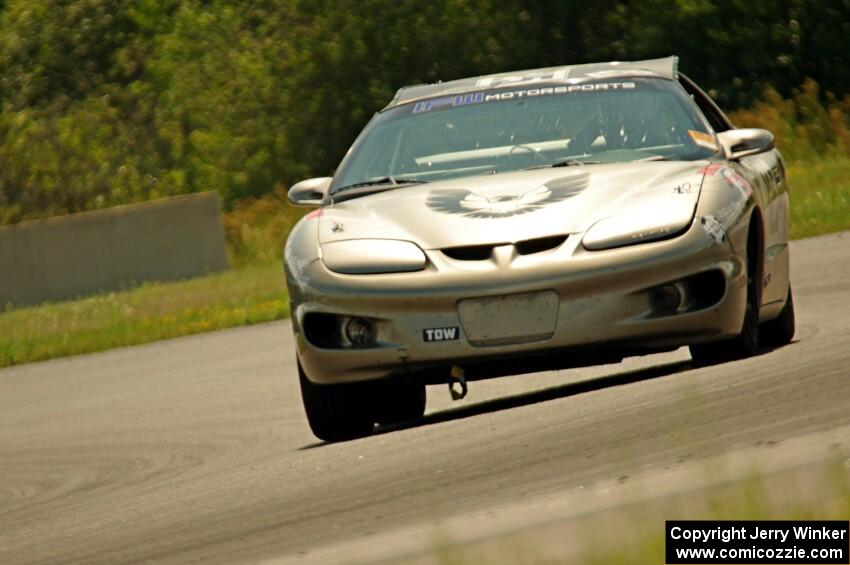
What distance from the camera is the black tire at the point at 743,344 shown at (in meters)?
7.59

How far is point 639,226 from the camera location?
7098 mm

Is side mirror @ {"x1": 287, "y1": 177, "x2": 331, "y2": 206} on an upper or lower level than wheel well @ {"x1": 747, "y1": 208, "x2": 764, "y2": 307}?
lower

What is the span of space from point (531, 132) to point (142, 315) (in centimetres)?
1175

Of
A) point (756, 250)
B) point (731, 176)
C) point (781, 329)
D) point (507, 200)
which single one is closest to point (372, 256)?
point (507, 200)

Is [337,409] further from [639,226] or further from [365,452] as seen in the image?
[639,226]

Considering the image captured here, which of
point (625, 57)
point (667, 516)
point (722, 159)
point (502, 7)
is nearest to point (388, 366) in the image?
point (722, 159)

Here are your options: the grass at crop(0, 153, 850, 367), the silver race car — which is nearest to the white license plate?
the silver race car

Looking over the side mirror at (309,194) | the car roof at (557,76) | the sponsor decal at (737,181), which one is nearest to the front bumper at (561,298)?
the sponsor decal at (737,181)

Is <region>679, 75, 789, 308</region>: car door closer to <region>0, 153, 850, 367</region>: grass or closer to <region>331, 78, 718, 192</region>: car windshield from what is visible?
<region>331, 78, 718, 192</region>: car windshield

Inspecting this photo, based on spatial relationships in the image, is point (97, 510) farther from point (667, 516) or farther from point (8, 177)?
point (8, 177)

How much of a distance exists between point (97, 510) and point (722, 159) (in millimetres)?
3008

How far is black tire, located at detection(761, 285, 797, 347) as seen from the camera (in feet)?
28.7

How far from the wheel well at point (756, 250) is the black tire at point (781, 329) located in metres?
0.98

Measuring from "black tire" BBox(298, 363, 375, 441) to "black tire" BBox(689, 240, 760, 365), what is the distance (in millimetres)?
1407
